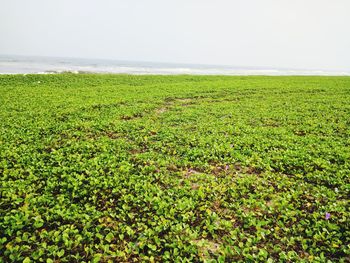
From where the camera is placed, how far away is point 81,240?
368cm

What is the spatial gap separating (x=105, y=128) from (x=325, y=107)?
541 inches

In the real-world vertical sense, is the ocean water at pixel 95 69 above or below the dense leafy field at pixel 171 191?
above

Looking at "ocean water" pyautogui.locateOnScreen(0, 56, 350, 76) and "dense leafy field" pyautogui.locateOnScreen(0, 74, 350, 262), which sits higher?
"ocean water" pyautogui.locateOnScreen(0, 56, 350, 76)

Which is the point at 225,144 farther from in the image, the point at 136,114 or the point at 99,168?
the point at 136,114

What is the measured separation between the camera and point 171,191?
5199 millimetres

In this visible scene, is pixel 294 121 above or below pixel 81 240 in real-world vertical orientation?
above

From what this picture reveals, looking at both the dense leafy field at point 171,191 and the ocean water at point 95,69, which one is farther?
the ocean water at point 95,69

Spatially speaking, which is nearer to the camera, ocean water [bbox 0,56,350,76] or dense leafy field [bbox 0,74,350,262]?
dense leafy field [bbox 0,74,350,262]

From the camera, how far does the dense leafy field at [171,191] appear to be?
366cm

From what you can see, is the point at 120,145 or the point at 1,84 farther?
the point at 1,84

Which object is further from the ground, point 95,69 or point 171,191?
point 95,69

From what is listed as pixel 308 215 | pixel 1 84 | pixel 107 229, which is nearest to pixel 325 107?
pixel 308 215

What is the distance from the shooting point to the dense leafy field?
366 cm

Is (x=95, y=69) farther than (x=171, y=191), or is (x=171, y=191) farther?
(x=95, y=69)
